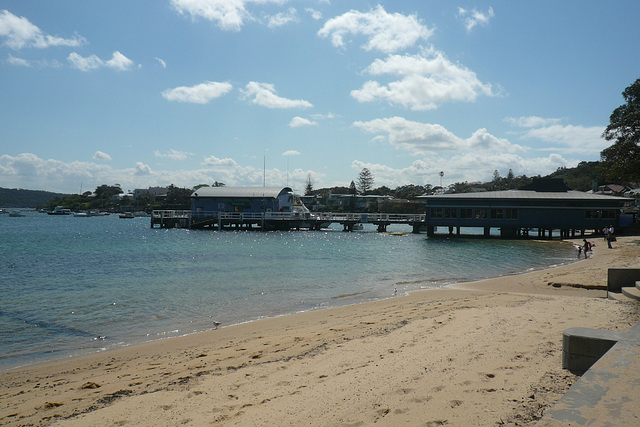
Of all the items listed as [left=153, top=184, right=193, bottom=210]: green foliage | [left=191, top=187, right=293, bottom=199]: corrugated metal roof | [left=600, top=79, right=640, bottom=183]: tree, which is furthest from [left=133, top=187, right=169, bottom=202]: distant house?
[left=600, top=79, right=640, bottom=183]: tree

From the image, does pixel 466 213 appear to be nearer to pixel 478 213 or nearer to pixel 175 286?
pixel 478 213

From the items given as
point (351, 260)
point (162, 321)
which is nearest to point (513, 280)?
point (351, 260)

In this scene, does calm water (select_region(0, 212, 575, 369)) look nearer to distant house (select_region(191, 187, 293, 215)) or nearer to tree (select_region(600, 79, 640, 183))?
tree (select_region(600, 79, 640, 183))

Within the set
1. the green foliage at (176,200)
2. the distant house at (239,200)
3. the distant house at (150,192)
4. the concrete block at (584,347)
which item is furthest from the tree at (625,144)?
the distant house at (150,192)

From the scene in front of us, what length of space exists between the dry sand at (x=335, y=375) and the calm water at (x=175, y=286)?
191 cm

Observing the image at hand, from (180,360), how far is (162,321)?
Result: 182 inches

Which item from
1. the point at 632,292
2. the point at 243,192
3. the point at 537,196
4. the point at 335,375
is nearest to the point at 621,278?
the point at 632,292

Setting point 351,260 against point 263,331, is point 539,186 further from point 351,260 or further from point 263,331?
point 263,331

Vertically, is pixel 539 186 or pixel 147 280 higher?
pixel 539 186

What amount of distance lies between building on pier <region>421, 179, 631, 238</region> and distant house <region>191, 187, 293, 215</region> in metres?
27.2

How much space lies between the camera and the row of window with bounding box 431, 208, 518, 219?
50.2 meters

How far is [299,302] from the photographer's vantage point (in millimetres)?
15078

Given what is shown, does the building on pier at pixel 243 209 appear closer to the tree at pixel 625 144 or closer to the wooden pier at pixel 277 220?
the wooden pier at pixel 277 220

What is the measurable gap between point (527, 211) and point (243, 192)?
43.6m
